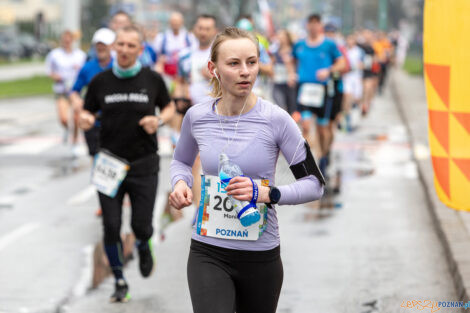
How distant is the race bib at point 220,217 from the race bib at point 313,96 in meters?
7.94

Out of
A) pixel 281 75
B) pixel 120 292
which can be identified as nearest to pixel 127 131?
pixel 120 292

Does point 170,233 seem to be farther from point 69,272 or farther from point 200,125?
point 200,125

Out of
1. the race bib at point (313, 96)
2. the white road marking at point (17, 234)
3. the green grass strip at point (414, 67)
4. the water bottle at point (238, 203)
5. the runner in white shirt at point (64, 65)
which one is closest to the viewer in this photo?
the water bottle at point (238, 203)

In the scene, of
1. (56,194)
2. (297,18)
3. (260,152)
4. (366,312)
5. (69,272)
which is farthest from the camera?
(297,18)

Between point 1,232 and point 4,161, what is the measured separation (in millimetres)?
5519

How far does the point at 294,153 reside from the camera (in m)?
4.12

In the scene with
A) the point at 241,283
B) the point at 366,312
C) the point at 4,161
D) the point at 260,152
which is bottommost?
the point at 4,161

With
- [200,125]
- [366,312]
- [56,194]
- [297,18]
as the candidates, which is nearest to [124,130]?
[366,312]

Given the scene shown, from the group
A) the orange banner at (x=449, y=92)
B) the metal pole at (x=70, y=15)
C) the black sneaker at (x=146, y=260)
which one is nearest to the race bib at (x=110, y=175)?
the black sneaker at (x=146, y=260)

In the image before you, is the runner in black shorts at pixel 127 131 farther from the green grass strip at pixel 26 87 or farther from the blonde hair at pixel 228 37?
the green grass strip at pixel 26 87

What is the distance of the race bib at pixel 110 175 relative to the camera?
674 cm

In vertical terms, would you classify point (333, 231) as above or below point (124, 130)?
below

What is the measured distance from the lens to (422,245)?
337 inches

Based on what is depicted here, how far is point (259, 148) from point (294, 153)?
148 millimetres
